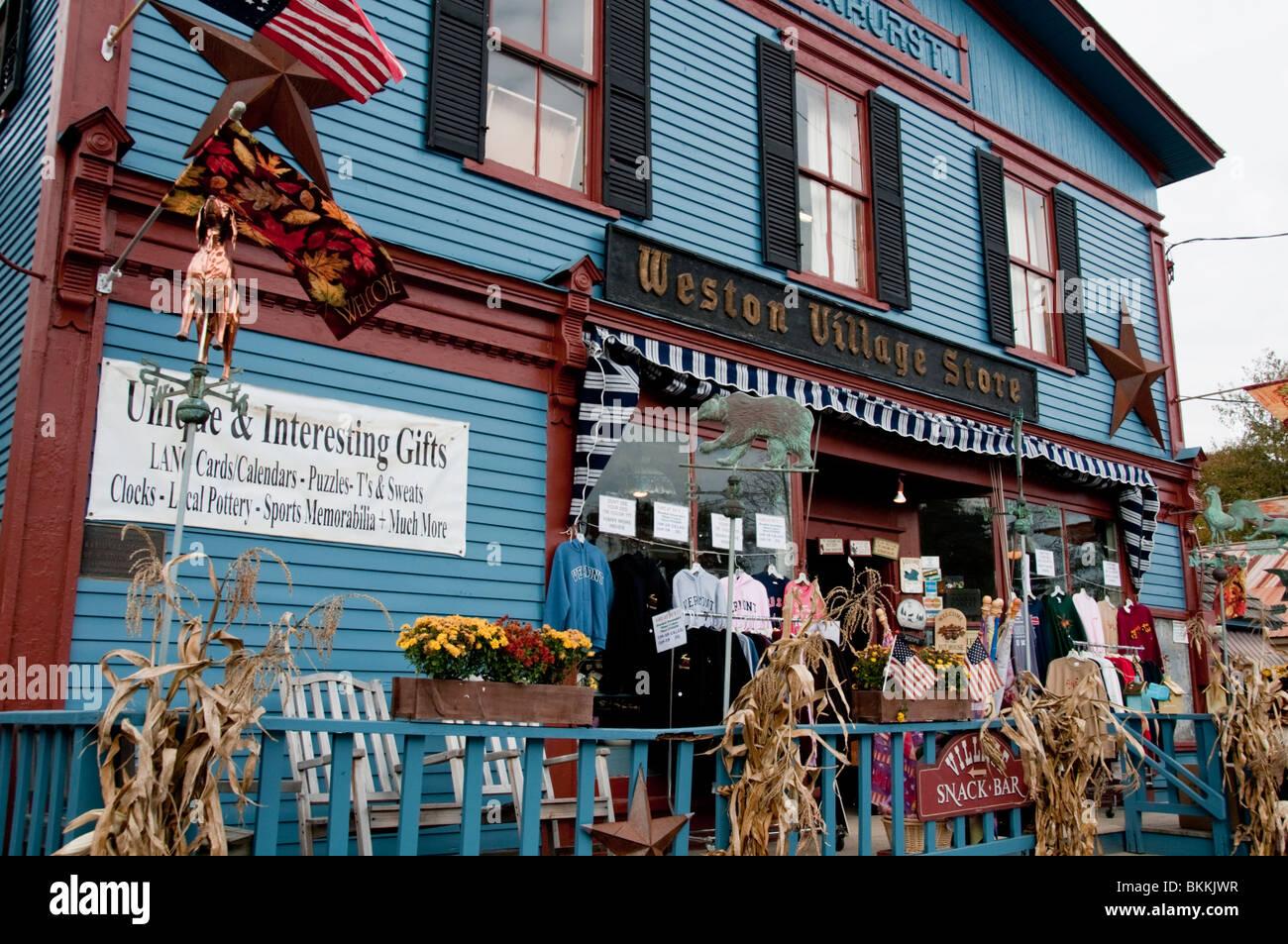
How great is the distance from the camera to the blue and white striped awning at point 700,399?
302 inches

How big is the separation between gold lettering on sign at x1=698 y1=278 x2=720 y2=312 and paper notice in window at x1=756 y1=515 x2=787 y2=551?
1.74 m

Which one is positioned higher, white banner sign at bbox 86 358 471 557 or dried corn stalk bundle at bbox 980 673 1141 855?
white banner sign at bbox 86 358 471 557

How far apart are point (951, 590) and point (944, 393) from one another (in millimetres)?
2099

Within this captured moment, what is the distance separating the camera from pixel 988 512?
11.1 meters

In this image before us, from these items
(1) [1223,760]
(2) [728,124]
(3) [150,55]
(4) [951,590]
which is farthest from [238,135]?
(4) [951,590]

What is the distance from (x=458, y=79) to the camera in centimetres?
761

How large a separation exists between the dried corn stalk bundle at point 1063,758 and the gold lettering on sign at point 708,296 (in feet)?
13.8

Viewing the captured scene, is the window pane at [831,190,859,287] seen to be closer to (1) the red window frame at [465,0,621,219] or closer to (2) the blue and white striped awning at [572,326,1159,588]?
(2) the blue and white striped awning at [572,326,1159,588]

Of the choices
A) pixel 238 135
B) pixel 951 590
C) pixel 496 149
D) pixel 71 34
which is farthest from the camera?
pixel 951 590

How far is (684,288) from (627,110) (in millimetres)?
1501

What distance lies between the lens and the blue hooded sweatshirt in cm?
720

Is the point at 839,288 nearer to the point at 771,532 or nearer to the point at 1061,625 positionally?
→ the point at 771,532
